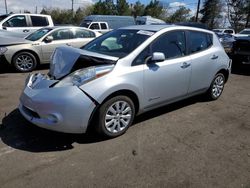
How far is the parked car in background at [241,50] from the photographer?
33.4 ft

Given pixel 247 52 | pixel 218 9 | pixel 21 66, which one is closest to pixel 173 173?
pixel 21 66

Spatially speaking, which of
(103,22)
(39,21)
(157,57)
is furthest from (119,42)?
(103,22)

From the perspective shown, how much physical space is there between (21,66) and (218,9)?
45.7 meters

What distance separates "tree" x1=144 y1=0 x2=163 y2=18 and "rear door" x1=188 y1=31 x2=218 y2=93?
167 ft

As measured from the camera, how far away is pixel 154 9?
179ft

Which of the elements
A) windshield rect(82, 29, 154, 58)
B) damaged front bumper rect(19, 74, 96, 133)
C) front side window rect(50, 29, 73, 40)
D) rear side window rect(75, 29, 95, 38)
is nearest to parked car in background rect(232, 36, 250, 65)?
rear side window rect(75, 29, 95, 38)

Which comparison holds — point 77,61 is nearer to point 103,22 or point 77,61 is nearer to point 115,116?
point 115,116

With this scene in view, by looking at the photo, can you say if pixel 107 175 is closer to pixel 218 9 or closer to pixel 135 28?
pixel 135 28

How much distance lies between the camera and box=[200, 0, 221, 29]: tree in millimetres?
47594

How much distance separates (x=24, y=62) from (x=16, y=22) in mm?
4942

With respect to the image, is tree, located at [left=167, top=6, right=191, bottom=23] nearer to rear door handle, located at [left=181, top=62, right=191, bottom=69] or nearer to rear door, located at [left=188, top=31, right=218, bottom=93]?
rear door, located at [left=188, top=31, right=218, bottom=93]

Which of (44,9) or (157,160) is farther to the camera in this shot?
(44,9)

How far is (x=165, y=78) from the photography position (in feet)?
14.9

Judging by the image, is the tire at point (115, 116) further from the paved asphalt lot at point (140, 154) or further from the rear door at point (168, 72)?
the rear door at point (168, 72)
